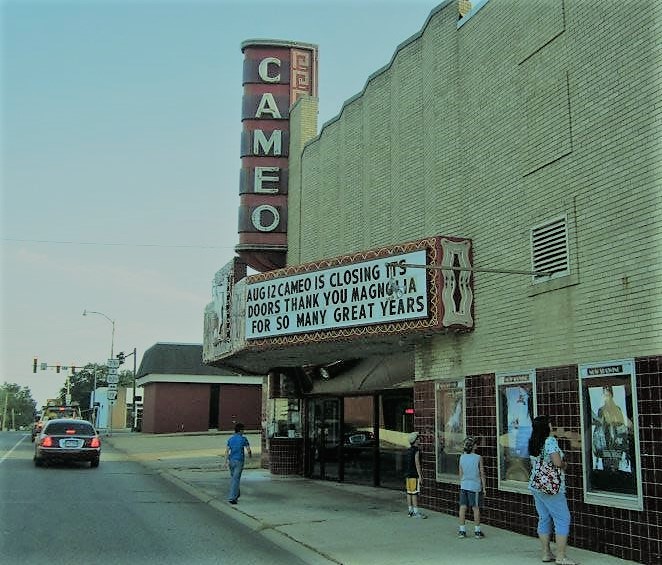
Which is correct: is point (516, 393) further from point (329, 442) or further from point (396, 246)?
point (329, 442)

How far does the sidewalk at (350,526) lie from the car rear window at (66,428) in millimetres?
4406

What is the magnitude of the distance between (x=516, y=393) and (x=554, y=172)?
11.2ft

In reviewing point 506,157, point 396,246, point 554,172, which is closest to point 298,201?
point 396,246

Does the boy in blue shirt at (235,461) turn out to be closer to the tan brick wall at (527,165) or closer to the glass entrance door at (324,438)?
the tan brick wall at (527,165)

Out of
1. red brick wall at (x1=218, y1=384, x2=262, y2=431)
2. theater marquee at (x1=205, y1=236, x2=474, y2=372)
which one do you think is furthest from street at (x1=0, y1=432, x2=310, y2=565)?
red brick wall at (x1=218, y1=384, x2=262, y2=431)

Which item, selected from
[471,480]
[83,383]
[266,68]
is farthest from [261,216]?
[83,383]

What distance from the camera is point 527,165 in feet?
38.4

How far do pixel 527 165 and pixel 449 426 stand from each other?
4779mm

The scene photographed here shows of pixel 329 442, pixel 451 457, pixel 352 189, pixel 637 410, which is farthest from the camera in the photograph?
pixel 329 442

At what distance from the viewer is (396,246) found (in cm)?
1359

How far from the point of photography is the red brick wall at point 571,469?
29.0 ft

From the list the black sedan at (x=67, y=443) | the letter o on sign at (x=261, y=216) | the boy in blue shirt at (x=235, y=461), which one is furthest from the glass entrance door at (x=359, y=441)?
the black sedan at (x=67, y=443)

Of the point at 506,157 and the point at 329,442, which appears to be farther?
the point at 329,442

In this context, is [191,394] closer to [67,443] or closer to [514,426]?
[67,443]
